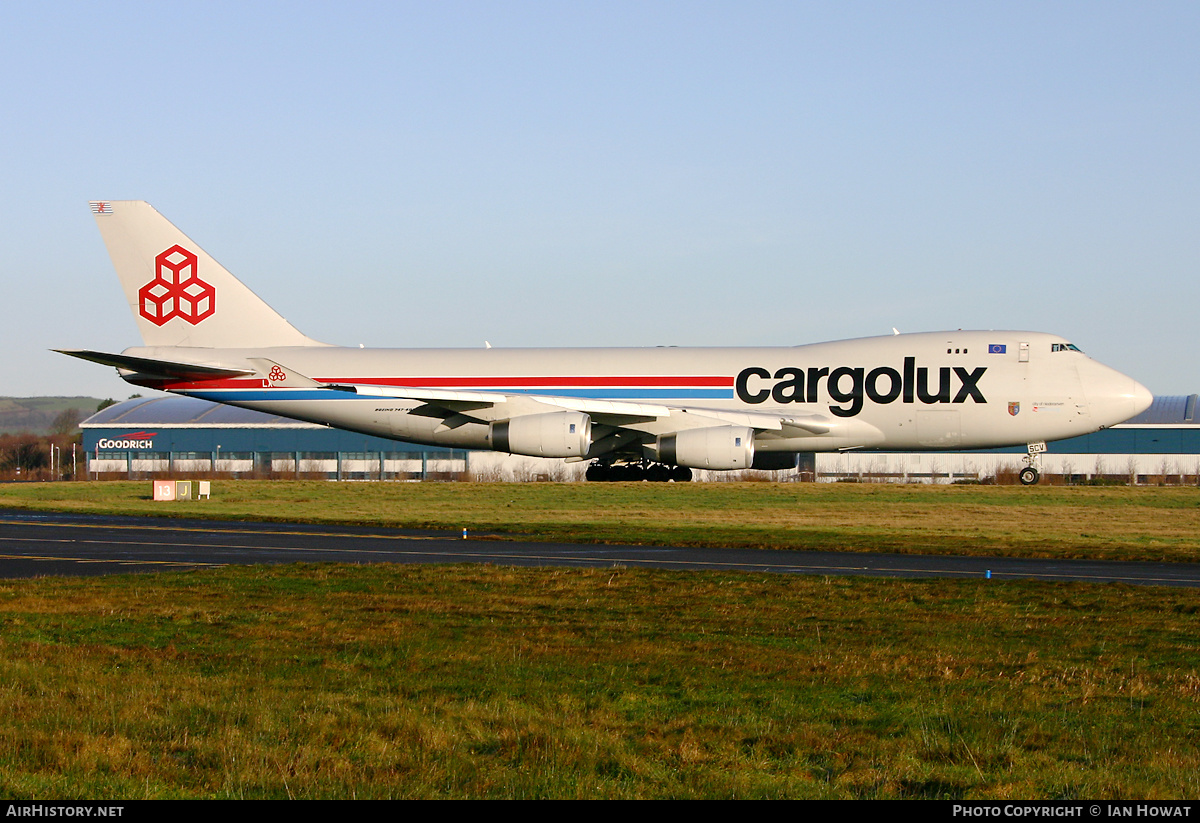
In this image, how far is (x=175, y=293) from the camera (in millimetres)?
44594

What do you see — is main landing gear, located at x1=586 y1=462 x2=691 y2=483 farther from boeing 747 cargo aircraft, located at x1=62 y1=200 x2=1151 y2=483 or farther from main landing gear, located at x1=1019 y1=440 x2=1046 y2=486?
main landing gear, located at x1=1019 y1=440 x2=1046 y2=486

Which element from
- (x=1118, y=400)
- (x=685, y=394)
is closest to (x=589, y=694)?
(x=685, y=394)

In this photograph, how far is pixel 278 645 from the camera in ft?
44.5

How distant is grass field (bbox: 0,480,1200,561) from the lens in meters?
32.8

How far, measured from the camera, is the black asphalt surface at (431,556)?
23.8 m

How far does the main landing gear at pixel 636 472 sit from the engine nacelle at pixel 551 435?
3.32 m

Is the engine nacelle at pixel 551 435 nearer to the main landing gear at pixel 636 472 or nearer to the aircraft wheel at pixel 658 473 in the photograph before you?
the main landing gear at pixel 636 472

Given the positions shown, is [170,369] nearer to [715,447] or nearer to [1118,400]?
[715,447]

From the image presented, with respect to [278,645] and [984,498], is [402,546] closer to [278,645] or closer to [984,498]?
[278,645]

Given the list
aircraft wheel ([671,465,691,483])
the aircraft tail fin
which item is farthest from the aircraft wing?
the aircraft tail fin

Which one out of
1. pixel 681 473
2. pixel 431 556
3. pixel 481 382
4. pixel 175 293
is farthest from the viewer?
pixel 175 293

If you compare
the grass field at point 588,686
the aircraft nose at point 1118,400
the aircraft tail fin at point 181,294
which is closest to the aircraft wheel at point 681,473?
the aircraft nose at point 1118,400

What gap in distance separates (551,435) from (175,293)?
15910mm

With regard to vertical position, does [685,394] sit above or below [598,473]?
above
